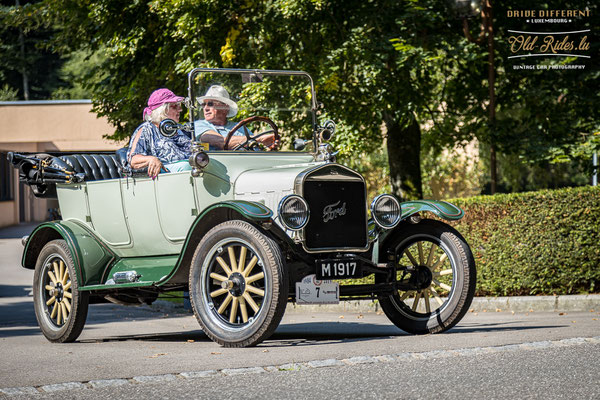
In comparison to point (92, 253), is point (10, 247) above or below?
below

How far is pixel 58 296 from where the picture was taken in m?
8.68

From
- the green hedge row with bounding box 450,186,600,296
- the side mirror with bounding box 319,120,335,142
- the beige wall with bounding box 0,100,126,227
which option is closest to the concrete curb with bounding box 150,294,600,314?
the green hedge row with bounding box 450,186,600,296

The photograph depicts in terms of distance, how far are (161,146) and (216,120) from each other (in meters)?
0.61

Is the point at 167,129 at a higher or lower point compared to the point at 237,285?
higher

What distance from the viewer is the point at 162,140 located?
8.38m

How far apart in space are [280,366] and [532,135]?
420 inches

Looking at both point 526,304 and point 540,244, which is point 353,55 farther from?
point 526,304

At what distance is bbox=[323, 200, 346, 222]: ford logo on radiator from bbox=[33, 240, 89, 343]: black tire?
8.67 ft

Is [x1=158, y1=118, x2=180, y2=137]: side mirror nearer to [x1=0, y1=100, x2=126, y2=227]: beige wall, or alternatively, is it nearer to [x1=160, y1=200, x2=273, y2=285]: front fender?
[x1=160, y1=200, x2=273, y2=285]: front fender

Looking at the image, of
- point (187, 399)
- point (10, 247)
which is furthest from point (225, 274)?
point (10, 247)

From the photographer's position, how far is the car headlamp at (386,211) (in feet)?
24.6

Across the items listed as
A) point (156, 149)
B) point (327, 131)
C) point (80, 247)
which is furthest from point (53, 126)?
point (327, 131)

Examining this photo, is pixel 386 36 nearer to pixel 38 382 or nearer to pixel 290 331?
pixel 290 331

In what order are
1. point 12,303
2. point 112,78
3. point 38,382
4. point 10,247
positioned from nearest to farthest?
point 38,382
point 12,303
point 112,78
point 10,247
